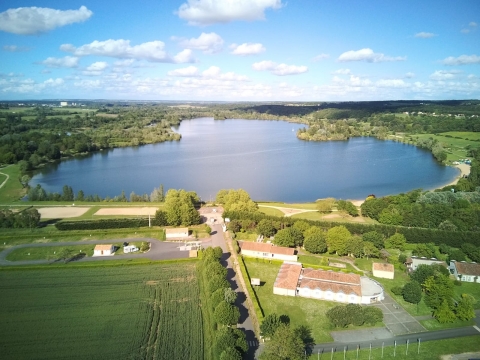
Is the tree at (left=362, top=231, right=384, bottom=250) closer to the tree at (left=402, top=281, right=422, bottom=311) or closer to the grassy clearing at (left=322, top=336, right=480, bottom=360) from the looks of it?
the tree at (left=402, top=281, right=422, bottom=311)

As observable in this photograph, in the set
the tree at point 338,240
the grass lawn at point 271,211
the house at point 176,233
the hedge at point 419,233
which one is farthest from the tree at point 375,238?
the house at point 176,233

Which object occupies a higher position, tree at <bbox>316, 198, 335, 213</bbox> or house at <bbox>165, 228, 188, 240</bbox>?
tree at <bbox>316, 198, 335, 213</bbox>

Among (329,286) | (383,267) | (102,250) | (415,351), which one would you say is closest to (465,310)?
(415,351)

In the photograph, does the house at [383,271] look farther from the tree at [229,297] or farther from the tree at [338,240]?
the tree at [229,297]

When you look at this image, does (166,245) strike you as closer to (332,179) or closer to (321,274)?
(321,274)

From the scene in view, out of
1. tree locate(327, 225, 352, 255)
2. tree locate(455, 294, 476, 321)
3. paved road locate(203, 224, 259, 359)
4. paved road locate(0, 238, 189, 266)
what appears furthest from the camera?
tree locate(327, 225, 352, 255)

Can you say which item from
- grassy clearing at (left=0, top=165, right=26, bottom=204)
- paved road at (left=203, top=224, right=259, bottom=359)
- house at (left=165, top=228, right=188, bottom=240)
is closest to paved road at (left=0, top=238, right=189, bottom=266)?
house at (left=165, top=228, right=188, bottom=240)

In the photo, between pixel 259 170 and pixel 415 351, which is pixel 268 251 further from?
pixel 259 170
